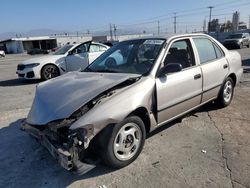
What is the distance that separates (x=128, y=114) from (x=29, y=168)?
5.11ft

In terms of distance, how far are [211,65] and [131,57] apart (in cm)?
155

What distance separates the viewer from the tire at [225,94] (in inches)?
211

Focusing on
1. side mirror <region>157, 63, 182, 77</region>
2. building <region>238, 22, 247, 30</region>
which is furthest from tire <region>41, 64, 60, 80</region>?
building <region>238, 22, 247, 30</region>

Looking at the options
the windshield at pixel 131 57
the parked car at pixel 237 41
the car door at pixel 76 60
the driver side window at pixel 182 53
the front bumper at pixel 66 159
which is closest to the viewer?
the front bumper at pixel 66 159

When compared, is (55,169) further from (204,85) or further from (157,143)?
(204,85)

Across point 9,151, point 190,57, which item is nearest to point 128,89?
point 190,57

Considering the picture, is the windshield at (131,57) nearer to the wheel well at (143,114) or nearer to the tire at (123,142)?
the wheel well at (143,114)

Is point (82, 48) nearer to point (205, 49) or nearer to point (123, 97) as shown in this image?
point (205, 49)

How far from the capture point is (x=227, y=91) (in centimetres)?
558

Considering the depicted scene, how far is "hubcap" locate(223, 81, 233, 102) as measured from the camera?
546 centimetres

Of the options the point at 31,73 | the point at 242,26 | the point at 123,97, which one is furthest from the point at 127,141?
the point at 242,26

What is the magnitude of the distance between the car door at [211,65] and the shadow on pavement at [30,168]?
8.14ft

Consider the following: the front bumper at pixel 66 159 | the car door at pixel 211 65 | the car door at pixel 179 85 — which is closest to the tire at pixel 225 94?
the car door at pixel 211 65

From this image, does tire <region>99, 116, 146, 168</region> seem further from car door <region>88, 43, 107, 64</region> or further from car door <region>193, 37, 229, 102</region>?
car door <region>88, 43, 107, 64</region>
